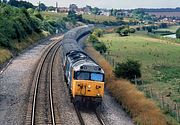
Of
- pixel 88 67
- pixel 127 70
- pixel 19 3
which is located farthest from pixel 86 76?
pixel 19 3

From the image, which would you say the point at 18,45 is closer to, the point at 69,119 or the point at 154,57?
the point at 154,57

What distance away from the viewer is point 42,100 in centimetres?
2886

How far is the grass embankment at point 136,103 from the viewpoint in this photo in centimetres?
2441

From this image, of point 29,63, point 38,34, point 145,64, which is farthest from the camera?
point 38,34

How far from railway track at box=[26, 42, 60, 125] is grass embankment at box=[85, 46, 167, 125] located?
528 cm

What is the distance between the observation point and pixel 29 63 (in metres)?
48.4

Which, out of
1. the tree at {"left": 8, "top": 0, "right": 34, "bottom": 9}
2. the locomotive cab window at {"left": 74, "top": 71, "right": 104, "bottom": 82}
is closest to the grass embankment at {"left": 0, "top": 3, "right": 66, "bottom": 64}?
the locomotive cab window at {"left": 74, "top": 71, "right": 104, "bottom": 82}

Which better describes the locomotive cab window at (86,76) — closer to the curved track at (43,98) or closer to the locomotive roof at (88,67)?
the locomotive roof at (88,67)

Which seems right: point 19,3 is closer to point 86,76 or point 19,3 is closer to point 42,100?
point 42,100

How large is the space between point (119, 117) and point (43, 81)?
12.1m

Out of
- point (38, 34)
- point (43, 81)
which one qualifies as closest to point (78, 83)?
point (43, 81)

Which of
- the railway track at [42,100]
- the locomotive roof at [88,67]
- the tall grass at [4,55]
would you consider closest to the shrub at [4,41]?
the tall grass at [4,55]

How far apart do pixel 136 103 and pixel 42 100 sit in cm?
678

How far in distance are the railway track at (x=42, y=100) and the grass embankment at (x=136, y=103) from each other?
5.28 meters
